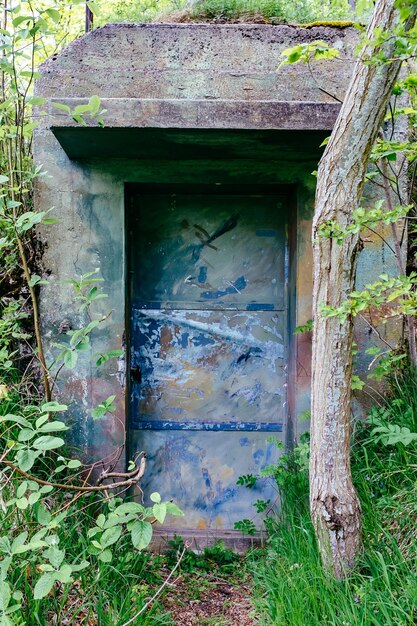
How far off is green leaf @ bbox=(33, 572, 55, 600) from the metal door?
6.11 ft

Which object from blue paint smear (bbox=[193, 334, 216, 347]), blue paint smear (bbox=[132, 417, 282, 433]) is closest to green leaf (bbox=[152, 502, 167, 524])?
blue paint smear (bbox=[132, 417, 282, 433])

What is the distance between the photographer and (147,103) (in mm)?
3062

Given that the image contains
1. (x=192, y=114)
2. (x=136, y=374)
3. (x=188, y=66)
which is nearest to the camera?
(x=192, y=114)

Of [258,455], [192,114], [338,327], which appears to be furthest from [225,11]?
[258,455]

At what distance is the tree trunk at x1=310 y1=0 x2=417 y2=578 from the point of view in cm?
249

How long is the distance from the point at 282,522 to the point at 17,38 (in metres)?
3.25

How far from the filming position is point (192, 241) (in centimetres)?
418

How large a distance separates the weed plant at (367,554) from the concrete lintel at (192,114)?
6.08 ft

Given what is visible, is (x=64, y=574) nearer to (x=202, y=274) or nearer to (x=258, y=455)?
(x=258, y=455)

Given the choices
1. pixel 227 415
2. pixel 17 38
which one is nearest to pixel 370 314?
pixel 227 415

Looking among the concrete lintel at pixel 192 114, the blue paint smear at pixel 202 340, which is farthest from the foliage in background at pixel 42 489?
the blue paint smear at pixel 202 340

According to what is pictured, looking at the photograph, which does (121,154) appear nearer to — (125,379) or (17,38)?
(17,38)

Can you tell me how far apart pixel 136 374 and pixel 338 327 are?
1.99 m

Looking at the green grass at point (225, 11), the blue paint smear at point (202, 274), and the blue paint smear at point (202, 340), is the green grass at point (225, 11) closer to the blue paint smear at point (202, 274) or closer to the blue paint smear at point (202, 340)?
the blue paint smear at point (202, 274)
